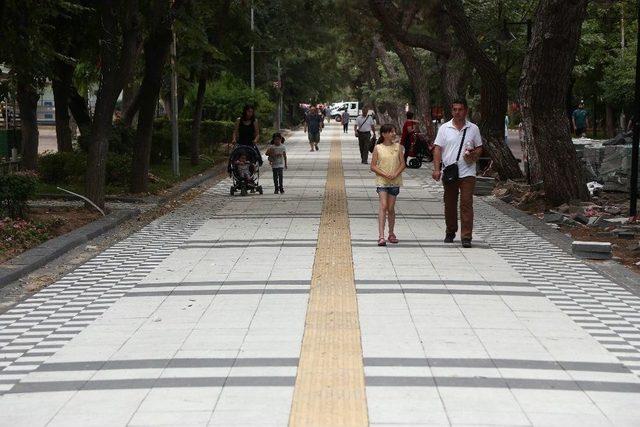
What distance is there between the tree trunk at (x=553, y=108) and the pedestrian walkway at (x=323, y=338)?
4409 mm

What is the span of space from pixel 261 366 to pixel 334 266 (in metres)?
4.61

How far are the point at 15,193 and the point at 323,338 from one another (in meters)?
7.72

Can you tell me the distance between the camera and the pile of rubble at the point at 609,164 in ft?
70.5

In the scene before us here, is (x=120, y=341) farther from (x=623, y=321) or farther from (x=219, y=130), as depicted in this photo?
(x=219, y=130)

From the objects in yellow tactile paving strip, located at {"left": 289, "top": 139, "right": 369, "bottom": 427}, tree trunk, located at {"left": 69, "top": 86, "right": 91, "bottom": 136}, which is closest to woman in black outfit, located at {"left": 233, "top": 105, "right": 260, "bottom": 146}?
tree trunk, located at {"left": 69, "top": 86, "right": 91, "bottom": 136}

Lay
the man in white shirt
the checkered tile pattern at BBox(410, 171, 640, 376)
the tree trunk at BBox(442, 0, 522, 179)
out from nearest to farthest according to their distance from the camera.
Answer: the checkered tile pattern at BBox(410, 171, 640, 376)
the man in white shirt
the tree trunk at BBox(442, 0, 522, 179)

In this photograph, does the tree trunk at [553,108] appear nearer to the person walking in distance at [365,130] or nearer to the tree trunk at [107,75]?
the tree trunk at [107,75]

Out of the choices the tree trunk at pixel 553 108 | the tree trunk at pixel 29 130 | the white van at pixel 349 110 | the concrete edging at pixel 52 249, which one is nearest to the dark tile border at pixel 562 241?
the tree trunk at pixel 553 108

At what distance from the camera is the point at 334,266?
11.8 metres

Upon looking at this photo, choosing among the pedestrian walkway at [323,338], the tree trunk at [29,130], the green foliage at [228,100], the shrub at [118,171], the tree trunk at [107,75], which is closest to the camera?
the pedestrian walkway at [323,338]

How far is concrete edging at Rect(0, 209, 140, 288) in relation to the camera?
11305mm

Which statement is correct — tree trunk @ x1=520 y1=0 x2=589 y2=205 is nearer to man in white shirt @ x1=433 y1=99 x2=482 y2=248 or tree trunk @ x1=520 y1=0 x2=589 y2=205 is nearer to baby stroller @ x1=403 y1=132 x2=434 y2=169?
man in white shirt @ x1=433 y1=99 x2=482 y2=248

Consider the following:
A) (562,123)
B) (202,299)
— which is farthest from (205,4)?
(202,299)

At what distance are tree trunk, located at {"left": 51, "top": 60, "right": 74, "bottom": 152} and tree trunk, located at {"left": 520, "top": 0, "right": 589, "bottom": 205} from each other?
8788mm
